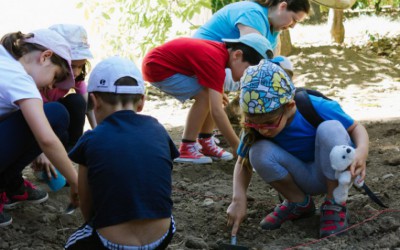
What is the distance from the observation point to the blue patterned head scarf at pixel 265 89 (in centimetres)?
242

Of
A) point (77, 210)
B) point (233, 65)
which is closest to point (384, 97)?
point (233, 65)

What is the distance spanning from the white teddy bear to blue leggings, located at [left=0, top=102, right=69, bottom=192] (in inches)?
48.5

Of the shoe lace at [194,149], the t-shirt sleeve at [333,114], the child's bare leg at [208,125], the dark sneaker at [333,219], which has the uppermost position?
the t-shirt sleeve at [333,114]

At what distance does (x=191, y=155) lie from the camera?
389 cm

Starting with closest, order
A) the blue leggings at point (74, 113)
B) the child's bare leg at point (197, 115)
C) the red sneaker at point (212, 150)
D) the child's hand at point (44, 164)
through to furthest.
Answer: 1. the child's hand at point (44, 164)
2. the blue leggings at point (74, 113)
3. the child's bare leg at point (197, 115)
4. the red sneaker at point (212, 150)

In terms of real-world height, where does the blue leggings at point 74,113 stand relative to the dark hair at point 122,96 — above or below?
below

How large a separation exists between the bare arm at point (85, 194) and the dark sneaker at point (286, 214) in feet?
2.94

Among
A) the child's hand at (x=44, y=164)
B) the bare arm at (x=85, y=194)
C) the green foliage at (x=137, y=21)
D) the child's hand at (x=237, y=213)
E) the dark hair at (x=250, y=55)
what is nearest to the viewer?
the bare arm at (x=85, y=194)

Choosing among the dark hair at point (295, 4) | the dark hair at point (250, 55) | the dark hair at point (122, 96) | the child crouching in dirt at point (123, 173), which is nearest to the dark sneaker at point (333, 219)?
the child crouching in dirt at point (123, 173)

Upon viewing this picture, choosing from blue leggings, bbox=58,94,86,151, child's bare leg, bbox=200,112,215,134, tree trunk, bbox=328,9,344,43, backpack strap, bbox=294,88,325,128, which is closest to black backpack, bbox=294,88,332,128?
backpack strap, bbox=294,88,325,128

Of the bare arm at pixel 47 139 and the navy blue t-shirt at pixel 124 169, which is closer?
the navy blue t-shirt at pixel 124 169

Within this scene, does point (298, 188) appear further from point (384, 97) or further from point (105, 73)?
point (384, 97)

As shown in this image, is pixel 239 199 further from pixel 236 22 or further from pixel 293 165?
pixel 236 22

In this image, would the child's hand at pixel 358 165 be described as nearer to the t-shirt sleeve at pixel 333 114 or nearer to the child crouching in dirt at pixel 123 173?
the t-shirt sleeve at pixel 333 114
